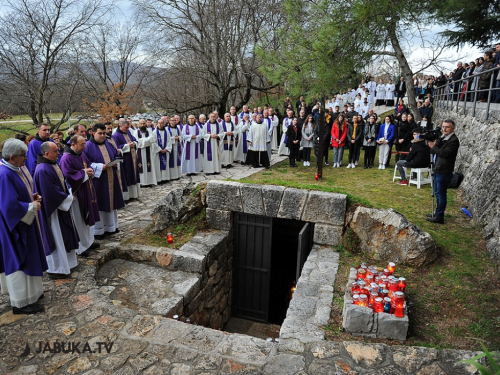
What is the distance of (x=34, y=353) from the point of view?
12.0 ft

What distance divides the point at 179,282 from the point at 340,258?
103 inches

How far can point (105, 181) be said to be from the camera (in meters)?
6.61

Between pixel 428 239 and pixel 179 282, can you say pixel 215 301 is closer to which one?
pixel 179 282

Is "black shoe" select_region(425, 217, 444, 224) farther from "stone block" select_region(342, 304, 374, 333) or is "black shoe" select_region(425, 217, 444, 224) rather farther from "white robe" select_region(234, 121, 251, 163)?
"white robe" select_region(234, 121, 251, 163)

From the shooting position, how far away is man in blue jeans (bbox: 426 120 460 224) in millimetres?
6273

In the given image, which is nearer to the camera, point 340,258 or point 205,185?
point 340,258

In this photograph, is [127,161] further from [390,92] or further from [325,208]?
[390,92]

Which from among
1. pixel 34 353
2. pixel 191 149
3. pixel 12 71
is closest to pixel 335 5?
pixel 34 353

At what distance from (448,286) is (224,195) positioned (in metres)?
3.95

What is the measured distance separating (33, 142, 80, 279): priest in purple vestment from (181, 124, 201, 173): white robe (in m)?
6.04

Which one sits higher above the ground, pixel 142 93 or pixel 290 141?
pixel 142 93

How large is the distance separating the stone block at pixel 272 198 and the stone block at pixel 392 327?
297 cm

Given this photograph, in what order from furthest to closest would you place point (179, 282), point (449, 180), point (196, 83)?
1. point (196, 83)
2. point (449, 180)
3. point (179, 282)

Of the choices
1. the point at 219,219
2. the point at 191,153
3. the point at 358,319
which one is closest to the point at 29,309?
the point at 219,219
